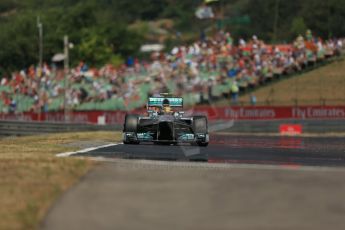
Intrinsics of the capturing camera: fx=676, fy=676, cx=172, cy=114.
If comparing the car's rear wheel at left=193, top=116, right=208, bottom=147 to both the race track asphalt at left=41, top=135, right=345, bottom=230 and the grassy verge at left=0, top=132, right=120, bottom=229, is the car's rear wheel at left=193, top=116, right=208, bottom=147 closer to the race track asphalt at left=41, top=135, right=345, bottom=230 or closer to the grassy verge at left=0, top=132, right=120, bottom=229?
the grassy verge at left=0, top=132, right=120, bottom=229

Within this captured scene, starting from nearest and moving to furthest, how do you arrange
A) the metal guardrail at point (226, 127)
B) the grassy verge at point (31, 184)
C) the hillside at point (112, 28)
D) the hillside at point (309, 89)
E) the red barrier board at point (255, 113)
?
the grassy verge at point (31, 184) < the metal guardrail at point (226, 127) < the red barrier board at point (255, 113) < the hillside at point (309, 89) < the hillside at point (112, 28)

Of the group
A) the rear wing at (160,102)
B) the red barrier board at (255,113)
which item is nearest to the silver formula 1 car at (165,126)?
→ the rear wing at (160,102)

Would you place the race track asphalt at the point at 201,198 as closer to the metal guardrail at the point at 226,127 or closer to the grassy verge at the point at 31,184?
the grassy verge at the point at 31,184

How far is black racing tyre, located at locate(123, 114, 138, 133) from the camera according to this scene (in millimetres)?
17578

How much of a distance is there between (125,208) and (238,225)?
1.42 metres

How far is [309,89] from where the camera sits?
37875 millimetres

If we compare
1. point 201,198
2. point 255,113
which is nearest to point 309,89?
point 255,113

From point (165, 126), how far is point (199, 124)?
0.90 m

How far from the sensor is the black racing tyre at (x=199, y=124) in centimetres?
1744

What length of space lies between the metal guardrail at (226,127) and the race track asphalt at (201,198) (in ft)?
65.4

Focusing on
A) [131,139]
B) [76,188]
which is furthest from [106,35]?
[76,188]

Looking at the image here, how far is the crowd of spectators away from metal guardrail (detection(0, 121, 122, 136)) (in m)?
5.22

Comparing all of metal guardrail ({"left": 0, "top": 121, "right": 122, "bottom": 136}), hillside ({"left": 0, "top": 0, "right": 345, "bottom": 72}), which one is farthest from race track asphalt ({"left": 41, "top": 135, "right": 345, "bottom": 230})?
hillside ({"left": 0, "top": 0, "right": 345, "bottom": 72})

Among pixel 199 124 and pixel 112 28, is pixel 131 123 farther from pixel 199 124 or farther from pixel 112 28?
pixel 112 28
